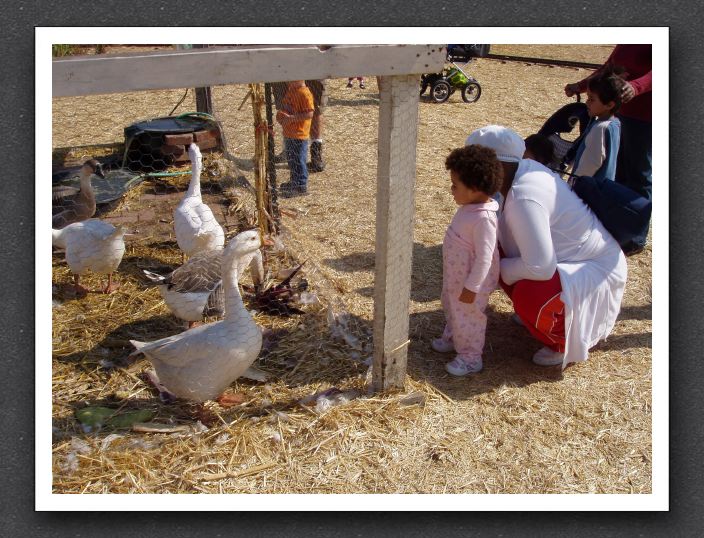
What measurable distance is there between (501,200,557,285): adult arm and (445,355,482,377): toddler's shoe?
602 millimetres

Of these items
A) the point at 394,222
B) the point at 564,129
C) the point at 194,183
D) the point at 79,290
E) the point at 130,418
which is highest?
the point at 564,129

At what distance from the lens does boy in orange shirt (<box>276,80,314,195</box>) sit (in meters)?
6.12

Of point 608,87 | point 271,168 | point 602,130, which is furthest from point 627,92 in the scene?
point 271,168

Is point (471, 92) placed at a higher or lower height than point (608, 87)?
higher

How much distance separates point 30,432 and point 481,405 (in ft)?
6.83

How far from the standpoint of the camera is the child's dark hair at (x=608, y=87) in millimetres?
4074

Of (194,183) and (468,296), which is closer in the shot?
(468,296)

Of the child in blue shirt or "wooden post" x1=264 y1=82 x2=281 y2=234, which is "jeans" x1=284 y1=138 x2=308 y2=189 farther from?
the child in blue shirt

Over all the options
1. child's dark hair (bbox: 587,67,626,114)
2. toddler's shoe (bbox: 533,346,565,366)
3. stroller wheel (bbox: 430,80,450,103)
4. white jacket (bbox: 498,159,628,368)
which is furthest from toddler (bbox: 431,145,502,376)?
stroller wheel (bbox: 430,80,450,103)

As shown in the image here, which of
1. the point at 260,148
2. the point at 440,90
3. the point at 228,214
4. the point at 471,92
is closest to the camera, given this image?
the point at 260,148

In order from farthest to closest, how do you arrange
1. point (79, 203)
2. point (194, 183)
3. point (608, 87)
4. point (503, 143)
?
point (79, 203)
point (194, 183)
point (608, 87)
point (503, 143)

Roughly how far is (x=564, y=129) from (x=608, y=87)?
114 centimetres

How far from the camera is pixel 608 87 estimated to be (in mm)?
4086

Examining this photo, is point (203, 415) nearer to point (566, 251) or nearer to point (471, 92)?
point (566, 251)
